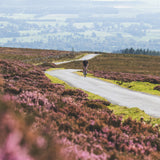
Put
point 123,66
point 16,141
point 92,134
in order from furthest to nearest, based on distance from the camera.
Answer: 1. point 123,66
2. point 92,134
3. point 16,141

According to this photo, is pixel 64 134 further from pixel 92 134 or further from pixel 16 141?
pixel 16 141

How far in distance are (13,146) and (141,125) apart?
786 centimetres

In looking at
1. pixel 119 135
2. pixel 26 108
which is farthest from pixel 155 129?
pixel 26 108

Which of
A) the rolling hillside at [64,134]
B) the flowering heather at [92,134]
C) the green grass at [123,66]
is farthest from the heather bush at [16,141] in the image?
the green grass at [123,66]

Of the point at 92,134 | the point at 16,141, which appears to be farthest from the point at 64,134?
the point at 16,141

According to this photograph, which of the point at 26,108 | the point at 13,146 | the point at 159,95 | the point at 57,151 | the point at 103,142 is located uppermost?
the point at 13,146

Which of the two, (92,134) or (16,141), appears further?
(92,134)

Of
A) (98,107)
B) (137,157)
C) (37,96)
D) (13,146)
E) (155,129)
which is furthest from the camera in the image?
(98,107)

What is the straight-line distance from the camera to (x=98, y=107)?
11.3 m

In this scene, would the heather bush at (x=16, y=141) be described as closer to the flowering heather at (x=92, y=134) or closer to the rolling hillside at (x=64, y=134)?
the rolling hillside at (x=64, y=134)

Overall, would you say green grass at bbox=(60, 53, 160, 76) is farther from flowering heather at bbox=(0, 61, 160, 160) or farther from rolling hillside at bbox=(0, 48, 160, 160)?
rolling hillside at bbox=(0, 48, 160, 160)

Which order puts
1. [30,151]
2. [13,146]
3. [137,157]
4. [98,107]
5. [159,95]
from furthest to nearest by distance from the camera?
1. [159,95]
2. [98,107]
3. [137,157]
4. [30,151]
5. [13,146]

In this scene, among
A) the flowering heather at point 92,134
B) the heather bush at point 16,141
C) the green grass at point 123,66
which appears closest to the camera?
the heather bush at point 16,141

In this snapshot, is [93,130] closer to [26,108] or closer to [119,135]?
[119,135]
